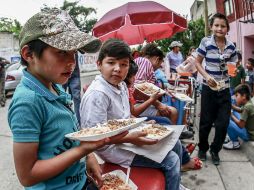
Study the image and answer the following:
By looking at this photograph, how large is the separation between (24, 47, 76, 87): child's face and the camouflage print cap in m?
0.04

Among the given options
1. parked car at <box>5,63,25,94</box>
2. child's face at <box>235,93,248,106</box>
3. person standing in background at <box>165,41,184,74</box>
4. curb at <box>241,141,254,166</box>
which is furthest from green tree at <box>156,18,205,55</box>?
curb at <box>241,141,254,166</box>

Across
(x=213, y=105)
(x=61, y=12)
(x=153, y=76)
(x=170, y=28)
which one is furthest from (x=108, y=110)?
(x=170, y=28)

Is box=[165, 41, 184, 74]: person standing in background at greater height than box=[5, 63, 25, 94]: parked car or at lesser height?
greater

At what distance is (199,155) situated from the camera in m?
4.27

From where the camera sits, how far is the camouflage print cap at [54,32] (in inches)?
51.0

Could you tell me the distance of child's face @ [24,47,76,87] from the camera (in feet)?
4.32

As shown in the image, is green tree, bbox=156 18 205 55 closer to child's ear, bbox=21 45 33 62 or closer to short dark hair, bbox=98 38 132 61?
short dark hair, bbox=98 38 132 61

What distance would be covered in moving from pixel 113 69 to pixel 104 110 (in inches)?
16.1

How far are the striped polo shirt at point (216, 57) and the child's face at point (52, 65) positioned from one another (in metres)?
2.85

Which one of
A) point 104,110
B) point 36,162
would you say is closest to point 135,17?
point 104,110

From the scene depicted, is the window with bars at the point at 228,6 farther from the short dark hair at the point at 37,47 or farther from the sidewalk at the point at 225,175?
the short dark hair at the point at 37,47

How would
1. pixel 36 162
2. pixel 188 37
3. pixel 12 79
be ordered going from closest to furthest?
1. pixel 36 162
2. pixel 12 79
3. pixel 188 37

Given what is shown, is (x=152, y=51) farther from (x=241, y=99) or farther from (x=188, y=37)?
(x=188, y=37)

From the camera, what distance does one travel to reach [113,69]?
2434mm
